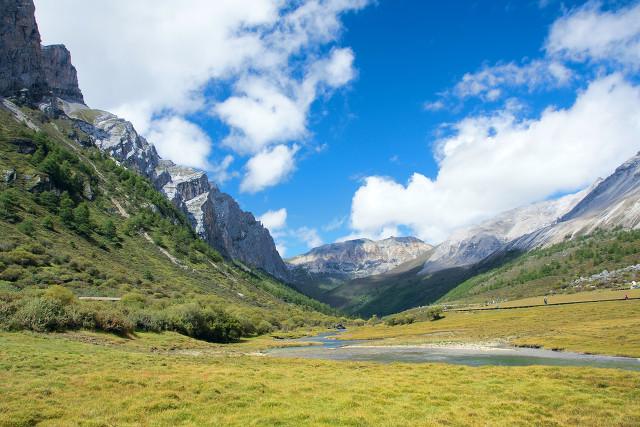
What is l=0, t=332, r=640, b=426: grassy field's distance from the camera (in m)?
22.1

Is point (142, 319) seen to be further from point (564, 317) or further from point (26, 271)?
point (564, 317)

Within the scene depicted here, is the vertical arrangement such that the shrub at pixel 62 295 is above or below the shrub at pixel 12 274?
below

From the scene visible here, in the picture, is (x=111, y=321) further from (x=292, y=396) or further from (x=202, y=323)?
(x=292, y=396)

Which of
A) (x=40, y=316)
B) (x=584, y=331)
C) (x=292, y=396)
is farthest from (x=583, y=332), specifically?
(x=40, y=316)

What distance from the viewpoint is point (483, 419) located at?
2292 cm

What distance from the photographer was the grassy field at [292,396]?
22094mm

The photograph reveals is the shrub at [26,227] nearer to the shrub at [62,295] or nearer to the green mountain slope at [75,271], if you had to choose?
the green mountain slope at [75,271]

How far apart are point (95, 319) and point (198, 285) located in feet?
403

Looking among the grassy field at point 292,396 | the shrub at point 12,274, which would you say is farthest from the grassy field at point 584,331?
the shrub at point 12,274

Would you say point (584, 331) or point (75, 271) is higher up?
point (75, 271)

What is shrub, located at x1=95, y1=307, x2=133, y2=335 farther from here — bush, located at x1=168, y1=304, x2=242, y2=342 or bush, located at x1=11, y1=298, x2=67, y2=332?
bush, located at x1=168, y1=304, x2=242, y2=342

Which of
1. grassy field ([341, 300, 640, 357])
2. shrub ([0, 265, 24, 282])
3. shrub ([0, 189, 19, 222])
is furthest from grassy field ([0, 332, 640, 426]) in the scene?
shrub ([0, 189, 19, 222])

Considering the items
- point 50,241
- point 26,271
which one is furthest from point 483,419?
point 50,241

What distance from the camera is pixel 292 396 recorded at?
2827cm
